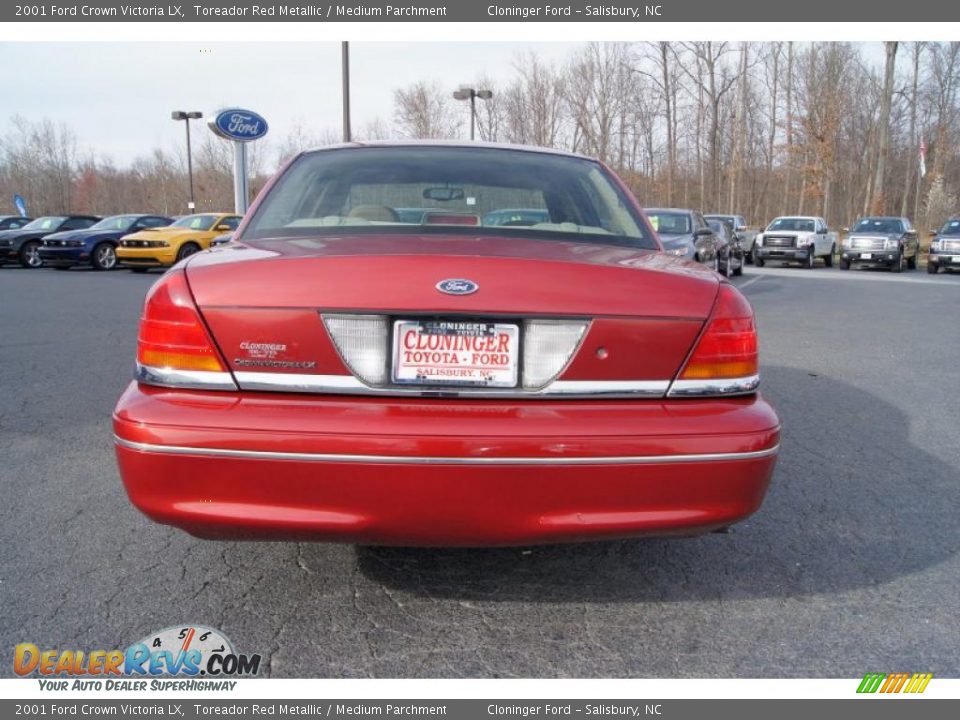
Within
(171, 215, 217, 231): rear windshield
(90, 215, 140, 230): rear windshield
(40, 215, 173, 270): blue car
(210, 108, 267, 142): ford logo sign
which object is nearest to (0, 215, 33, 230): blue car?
(90, 215, 140, 230): rear windshield

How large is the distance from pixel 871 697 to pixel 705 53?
46.4 metres

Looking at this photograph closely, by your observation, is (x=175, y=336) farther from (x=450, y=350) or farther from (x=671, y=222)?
(x=671, y=222)

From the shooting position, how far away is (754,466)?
2188 millimetres

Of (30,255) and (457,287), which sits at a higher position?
(457,287)

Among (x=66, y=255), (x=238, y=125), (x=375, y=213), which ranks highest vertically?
(x=238, y=125)

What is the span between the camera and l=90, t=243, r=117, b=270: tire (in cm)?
1998

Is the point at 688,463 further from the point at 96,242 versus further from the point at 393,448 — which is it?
the point at 96,242

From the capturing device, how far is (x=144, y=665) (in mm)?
2264

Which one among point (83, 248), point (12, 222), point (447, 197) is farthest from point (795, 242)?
point (12, 222)

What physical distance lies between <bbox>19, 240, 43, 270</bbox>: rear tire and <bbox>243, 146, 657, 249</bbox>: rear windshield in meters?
22.0

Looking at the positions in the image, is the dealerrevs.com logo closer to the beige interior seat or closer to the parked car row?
the beige interior seat

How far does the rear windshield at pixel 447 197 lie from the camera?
9.35ft

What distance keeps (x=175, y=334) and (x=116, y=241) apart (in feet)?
66.7

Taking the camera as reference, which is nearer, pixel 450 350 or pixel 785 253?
pixel 450 350
